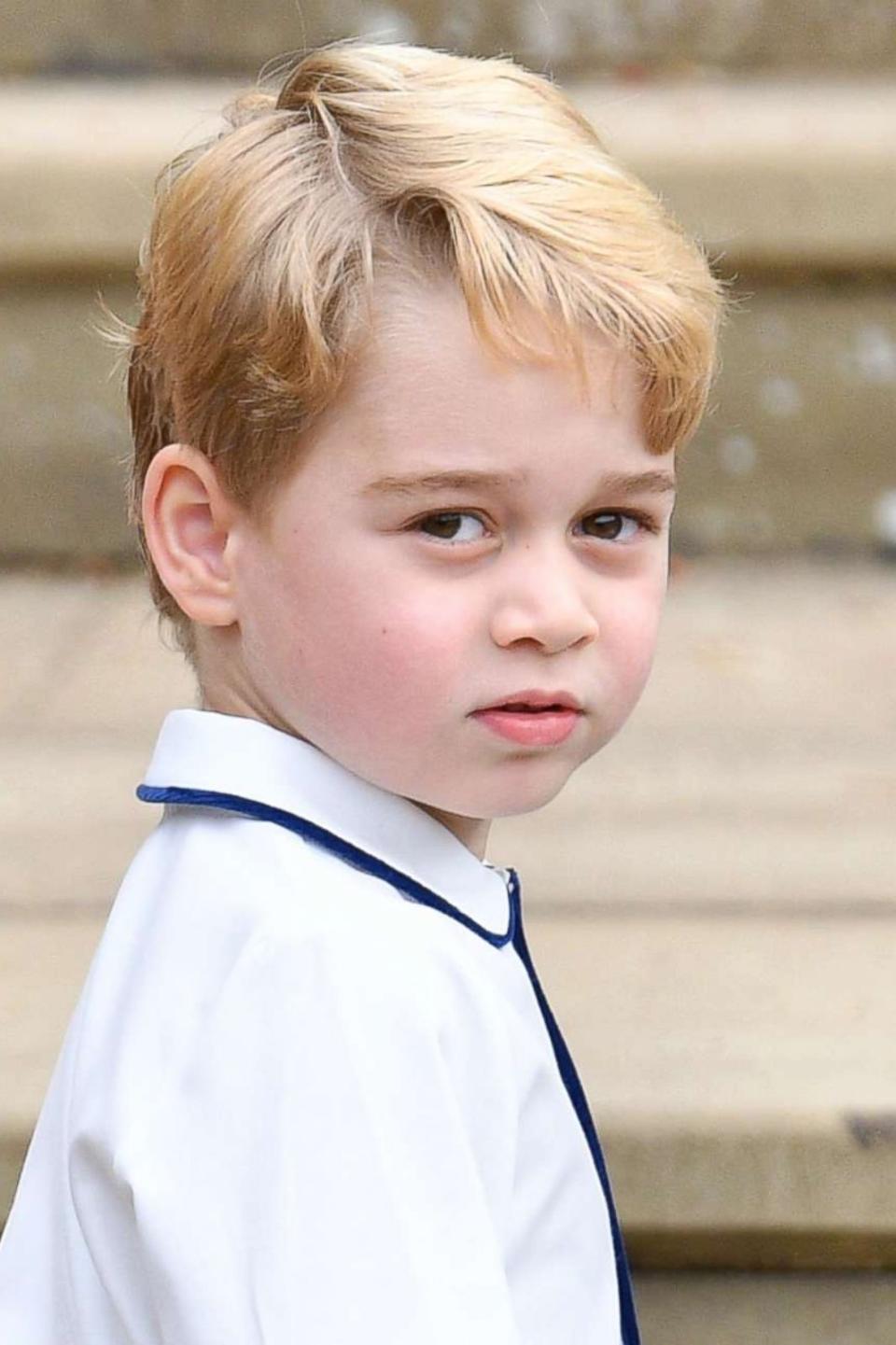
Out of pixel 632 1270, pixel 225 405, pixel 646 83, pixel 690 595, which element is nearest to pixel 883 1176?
pixel 632 1270

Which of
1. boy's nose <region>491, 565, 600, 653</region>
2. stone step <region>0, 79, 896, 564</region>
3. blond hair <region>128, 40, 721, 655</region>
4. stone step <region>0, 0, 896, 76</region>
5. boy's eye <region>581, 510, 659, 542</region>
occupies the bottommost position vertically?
boy's nose <region>491, 565, 600, 653</region>

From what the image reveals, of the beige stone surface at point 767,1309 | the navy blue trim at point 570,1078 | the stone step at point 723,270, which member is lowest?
the beige stone surface at point 767,1309

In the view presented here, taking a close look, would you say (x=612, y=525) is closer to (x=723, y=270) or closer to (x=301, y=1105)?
(x=301, y=1105)

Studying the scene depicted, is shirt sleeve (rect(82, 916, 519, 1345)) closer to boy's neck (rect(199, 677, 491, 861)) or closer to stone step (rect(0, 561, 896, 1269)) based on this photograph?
boy's neck (rect(199, 677, 491, 861))

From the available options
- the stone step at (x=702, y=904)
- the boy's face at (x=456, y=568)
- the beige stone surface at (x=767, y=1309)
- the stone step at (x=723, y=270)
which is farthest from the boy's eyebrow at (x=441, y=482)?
the stone step at (x=723, y=270)

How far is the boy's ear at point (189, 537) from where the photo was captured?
1032mm

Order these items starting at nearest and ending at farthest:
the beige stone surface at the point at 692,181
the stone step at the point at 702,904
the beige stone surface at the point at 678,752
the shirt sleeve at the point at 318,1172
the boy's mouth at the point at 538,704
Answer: the shirt sleeve at the point at 318,1172, the boy's mouth at the point at 538,704, the stone step at the point at 702,904, the beige stone surface at the point at 678,752, the beige stone surface at the point at 692,181

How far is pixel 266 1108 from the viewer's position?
35.3 inches

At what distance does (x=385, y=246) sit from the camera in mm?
958

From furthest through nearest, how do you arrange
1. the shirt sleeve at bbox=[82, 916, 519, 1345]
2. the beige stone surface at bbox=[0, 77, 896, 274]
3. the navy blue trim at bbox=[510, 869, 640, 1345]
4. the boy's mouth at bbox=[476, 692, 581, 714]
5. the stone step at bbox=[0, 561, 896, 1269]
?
the beige stone surface at bbox=[0, 77, 896, 274] → the stone step at bbox=[0, 561, 896, 1269] → the navy blue trim at bbox=[510, 869, 640, 1345] → the boy's mouth at bbox=[476, 692, 581, 714] → the shirt sleeve at bbox=[82, 916, 519, 1345]

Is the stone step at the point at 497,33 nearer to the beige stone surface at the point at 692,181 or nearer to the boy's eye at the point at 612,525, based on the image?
the beige stone surface at the point at 692,181

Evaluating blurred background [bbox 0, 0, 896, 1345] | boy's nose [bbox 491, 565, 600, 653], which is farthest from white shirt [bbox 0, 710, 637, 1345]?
blurred background [bbox 0, 0, 896, 1345]

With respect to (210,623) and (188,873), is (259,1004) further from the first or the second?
(210,623)

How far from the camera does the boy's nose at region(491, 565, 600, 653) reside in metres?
0.97
